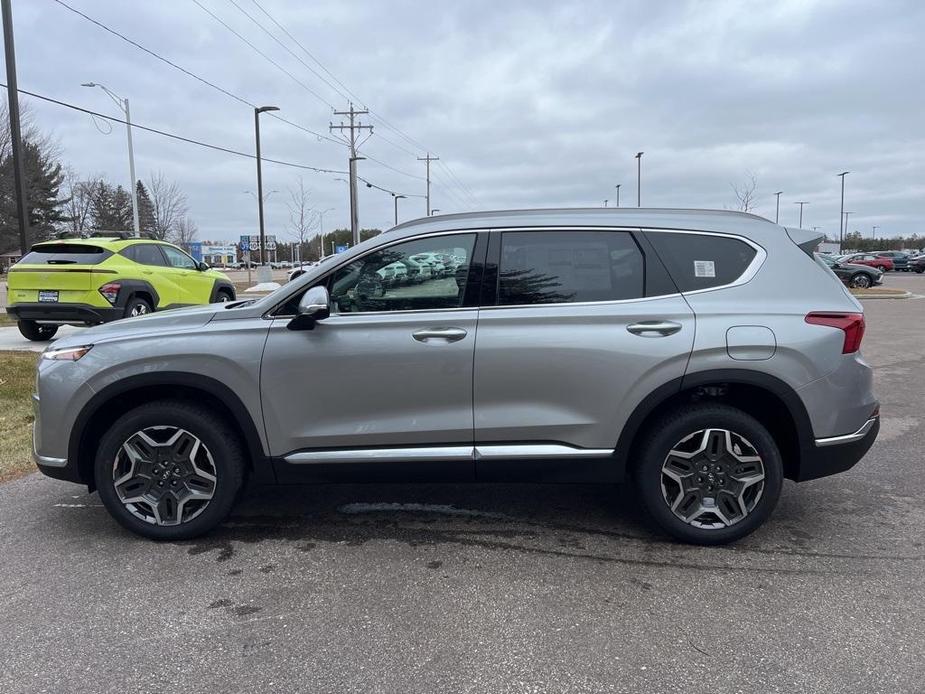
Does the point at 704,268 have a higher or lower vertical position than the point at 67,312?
higher

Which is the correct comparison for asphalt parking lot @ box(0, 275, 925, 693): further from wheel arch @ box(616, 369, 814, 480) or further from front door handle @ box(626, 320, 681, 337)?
front door handle @ box(626, 320, 681, 337)

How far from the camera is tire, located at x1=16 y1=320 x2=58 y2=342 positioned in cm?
1117

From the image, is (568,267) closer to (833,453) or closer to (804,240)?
(804,240)

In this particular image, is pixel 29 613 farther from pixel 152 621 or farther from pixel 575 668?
pixel 575 668

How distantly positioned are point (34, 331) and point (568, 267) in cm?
1086

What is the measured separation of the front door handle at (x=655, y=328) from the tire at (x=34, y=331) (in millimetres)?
10748

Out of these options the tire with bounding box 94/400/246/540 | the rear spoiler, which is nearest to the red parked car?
the rear spoiler

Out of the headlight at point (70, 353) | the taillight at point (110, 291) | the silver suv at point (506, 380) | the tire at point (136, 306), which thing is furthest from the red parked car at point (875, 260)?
the headlight at point (70, 353)

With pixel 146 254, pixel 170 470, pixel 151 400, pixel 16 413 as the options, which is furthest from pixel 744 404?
pixel 146 254

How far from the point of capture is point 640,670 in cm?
263

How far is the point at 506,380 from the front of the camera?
3.55m

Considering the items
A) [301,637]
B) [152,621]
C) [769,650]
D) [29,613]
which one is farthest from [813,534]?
[29,613]

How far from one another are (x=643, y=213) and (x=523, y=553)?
2.02 meters

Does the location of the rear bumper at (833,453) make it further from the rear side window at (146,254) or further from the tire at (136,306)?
the rear side window at (146,254)
